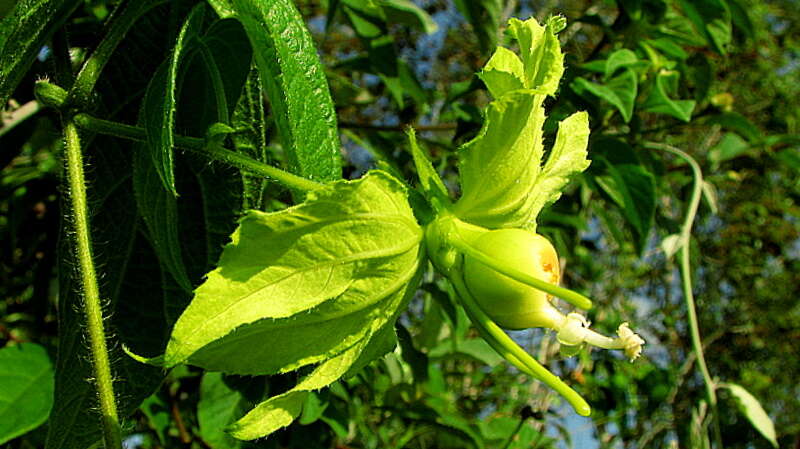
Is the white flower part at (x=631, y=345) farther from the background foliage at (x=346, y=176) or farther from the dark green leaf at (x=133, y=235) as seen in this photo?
the dark green leaf at (x=133, y=235)

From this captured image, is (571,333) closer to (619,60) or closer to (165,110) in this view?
(165,110)

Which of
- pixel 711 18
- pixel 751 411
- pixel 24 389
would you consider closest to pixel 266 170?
pixel 24 389

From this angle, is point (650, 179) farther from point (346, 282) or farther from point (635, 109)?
point (346, 282)

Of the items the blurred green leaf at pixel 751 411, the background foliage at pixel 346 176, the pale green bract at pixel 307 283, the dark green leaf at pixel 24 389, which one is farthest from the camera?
the blurred green leaf at pixel 751 411

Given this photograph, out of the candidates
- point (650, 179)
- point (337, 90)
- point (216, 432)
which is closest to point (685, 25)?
point (650, 179)

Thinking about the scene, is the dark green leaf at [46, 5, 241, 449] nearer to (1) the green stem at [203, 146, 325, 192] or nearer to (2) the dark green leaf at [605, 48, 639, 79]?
(1) the green stem at [203, 146, 325, 192]

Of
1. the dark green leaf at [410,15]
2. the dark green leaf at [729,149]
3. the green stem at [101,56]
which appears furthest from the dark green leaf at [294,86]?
the dark green leaf at [729,149]
